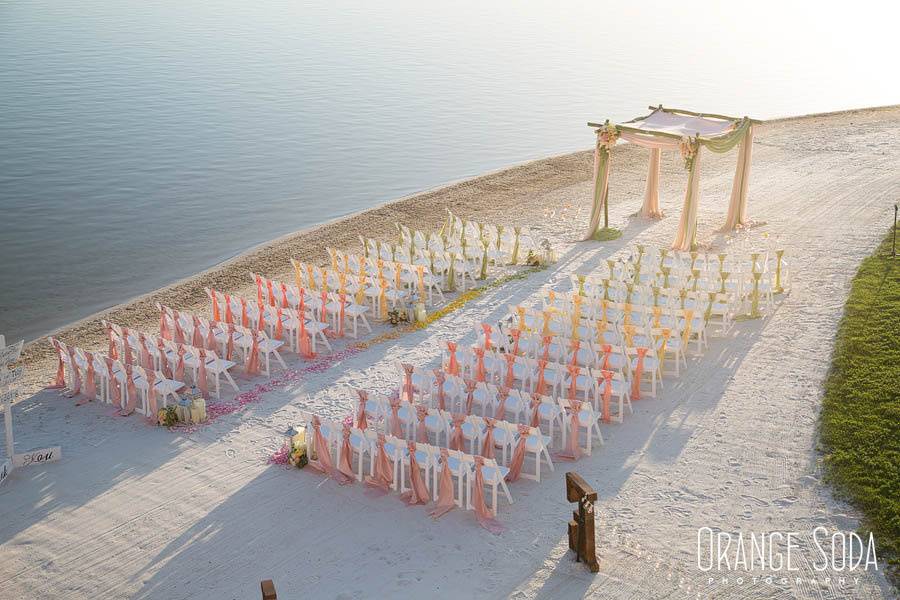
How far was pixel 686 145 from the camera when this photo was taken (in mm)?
18906

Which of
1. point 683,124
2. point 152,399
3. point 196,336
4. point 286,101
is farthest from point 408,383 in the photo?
point 286,101

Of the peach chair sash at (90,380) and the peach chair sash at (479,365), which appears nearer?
the peach chair sash at (479,365)

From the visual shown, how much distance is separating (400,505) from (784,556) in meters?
4.09

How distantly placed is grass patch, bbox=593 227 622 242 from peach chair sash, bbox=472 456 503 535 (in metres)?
10.9

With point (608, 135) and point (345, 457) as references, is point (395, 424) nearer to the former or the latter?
point (345, 457)

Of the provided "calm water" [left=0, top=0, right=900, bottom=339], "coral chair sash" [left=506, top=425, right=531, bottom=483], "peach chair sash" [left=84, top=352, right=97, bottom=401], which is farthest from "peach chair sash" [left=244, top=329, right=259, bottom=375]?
"calm water" [left=0, top=0, right=900, bottom=339]

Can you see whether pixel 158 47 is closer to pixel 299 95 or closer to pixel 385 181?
pixel 299 95

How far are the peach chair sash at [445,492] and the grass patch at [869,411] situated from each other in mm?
4263

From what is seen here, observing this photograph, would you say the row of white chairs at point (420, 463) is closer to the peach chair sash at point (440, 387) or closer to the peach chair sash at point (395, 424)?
the peach chair sash at point (395, 424)

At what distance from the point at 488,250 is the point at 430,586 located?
1017cm

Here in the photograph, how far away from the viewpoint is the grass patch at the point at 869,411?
10008 millimetres

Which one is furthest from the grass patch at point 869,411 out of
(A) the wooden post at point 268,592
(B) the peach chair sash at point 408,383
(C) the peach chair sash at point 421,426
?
(A) the wooden post at point 268,592

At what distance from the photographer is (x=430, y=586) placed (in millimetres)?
9289

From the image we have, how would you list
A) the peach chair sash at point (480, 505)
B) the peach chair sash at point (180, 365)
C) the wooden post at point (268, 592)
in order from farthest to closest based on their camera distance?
the peach chair sash at point (180, 365)
the peach chair sash at point (480, 505)
the wooden post at point (268, 592)
